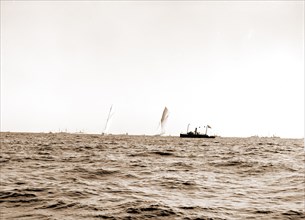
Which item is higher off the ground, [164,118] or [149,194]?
[164,118]

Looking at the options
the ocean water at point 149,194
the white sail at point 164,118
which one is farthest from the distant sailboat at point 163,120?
the ocean water at point 149,194

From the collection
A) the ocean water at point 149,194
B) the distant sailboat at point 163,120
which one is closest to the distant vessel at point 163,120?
the distant sailboat at point 163,120

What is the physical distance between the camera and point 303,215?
9094mm

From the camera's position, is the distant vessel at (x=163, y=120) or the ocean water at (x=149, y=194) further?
the distant vessel at (x=163, y=120)

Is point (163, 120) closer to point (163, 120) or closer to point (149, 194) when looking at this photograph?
point (163, 120)

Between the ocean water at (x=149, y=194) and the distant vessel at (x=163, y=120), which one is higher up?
the distant vessel at (x=163, y=120)

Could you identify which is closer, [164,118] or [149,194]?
[149,194]

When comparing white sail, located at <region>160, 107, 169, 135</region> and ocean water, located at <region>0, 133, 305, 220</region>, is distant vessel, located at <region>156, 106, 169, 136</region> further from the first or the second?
ocean water, located at <region>0, 133, 305, 220</region>

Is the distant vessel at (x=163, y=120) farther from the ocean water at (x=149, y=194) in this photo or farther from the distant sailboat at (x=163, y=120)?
the ocean water at (x=149, y=194)

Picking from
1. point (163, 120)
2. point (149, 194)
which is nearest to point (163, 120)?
point (163, 120)

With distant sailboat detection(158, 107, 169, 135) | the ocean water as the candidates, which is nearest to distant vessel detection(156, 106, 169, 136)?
distant sailboat detection(158, 107, 169, 135)

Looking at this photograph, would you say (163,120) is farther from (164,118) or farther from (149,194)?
(149,194)

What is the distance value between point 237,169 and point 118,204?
11.4 m

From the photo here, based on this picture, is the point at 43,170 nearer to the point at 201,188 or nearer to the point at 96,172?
the point at 96,172
